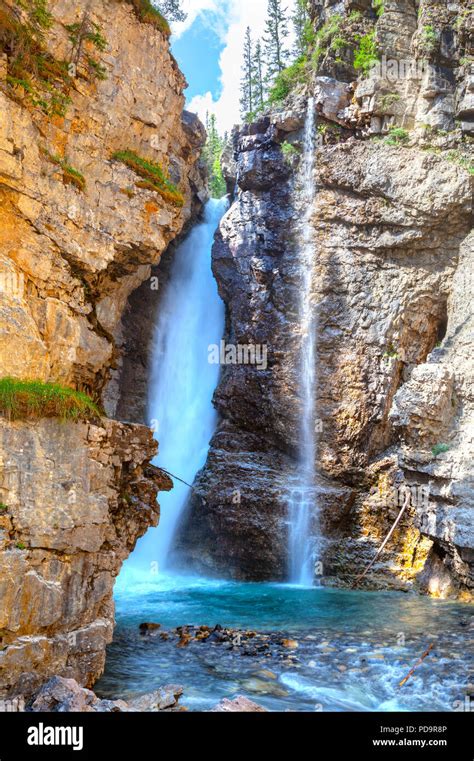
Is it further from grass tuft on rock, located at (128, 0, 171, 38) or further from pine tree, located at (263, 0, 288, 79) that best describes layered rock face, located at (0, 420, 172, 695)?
pine tree, located at (263, 0, 288, 79)

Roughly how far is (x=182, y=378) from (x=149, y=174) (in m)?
14.8

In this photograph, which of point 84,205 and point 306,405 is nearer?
point 84,205

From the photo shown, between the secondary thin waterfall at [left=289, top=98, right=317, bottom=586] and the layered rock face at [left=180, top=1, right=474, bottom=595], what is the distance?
0.27 metres

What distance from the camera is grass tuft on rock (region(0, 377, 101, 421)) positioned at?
784 centimetres

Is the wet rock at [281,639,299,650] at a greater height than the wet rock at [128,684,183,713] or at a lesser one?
lesser

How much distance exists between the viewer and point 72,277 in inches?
401

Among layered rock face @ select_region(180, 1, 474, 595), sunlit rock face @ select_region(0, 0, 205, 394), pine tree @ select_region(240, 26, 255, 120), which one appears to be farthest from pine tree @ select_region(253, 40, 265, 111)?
sunlit rock face @ select_region(0, 0, 205, 394)

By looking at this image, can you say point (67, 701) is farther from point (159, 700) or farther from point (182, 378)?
point (182, 378)

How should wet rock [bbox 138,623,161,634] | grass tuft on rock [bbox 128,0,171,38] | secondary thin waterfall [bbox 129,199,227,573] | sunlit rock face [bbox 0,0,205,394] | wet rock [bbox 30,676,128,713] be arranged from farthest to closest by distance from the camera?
secondary thin waterfall [bbox 129,199,227,573] < wet rock [bbox 138,623,161,634] < grass tuft on rock [bbox 128,0,171,38] < sunlit rock face [bbox 0,0,205,394] < wet rock [bbox 30,676,128,713]

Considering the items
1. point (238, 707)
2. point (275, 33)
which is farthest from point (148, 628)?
point (275, 33)

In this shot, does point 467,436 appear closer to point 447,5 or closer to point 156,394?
point 156,394

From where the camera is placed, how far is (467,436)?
1698 cm

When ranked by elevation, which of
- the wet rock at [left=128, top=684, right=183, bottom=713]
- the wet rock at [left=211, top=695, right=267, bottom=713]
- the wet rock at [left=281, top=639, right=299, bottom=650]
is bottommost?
the wet rock at [left=281, top=639, right=299, bottom=650]

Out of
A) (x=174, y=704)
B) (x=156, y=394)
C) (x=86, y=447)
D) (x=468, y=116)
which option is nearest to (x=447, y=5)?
(x=468, y=116)
